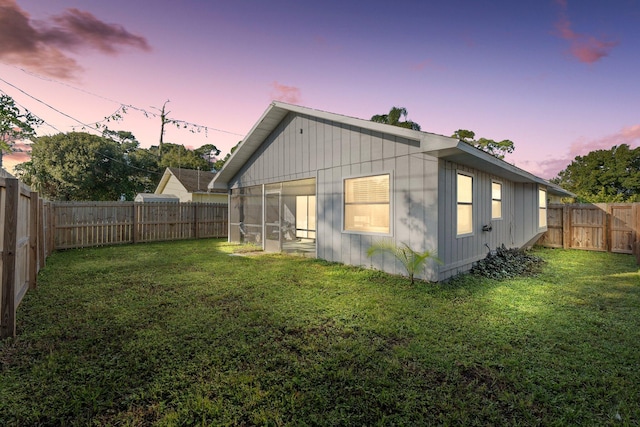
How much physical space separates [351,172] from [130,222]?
9.31 metres

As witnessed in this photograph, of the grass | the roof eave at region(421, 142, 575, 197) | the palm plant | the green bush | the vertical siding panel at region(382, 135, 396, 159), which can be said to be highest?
the vertical siding panel at region(382, 135, 396, 159)

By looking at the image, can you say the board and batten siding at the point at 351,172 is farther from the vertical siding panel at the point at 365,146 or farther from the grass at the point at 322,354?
the grass at the point at 322,354

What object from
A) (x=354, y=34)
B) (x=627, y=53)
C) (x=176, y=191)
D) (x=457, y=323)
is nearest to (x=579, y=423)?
(x=457, y=323)

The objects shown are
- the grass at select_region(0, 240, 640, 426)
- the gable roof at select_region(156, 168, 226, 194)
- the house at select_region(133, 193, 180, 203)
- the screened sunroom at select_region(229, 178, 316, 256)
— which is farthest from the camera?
the house at select_region(133, 193, 180, 203)

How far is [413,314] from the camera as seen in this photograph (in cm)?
392

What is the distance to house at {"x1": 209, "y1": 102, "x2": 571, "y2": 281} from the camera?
5.52m

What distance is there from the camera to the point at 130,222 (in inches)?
443

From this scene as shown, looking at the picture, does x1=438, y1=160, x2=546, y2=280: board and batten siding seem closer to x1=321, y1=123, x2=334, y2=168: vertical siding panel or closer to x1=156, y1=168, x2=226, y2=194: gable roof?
x1=321, y1=123, x2=334, y2=168: vertical siding panel

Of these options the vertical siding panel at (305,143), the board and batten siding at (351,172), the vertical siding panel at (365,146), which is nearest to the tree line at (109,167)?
the board and batten siding at (351,172)

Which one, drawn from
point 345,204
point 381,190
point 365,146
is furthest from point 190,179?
point 381,190

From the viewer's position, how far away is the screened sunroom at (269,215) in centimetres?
941

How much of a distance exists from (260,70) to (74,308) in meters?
8.88

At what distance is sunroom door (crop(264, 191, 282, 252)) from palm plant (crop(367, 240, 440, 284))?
389 centimetres

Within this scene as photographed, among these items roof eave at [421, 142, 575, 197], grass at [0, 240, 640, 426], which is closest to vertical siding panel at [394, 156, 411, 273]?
roof eave at [421, 142, 575, 197]
